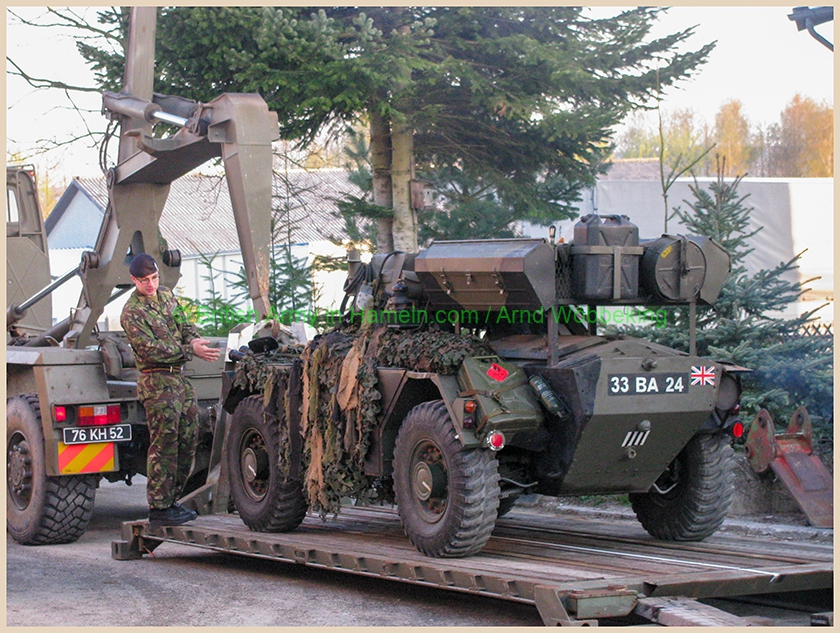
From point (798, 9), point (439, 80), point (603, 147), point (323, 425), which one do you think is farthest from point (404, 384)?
point (603, 147)

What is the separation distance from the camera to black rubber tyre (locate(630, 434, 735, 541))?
766 centimetres

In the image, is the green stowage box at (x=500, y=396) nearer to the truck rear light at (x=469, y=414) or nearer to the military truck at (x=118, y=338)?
the truck rear light at (x=469, y=414)

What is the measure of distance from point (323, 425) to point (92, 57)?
26.4 ft

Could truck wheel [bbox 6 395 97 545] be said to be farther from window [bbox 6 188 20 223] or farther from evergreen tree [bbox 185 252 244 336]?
evergreen tree [bbox 185 252 244 336]

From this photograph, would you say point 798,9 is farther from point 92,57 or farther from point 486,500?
point 92,57

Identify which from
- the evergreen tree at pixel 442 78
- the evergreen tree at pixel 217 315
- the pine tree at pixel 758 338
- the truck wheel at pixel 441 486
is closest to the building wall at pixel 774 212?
the evergreen tree at pixel 442 78

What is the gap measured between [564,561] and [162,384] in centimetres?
347

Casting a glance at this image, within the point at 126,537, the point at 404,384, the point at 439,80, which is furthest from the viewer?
the point at 439,80

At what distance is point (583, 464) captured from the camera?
7121 mm

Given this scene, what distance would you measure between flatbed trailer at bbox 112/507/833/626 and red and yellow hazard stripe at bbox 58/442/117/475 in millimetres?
1002

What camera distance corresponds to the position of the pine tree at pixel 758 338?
9922 millimetres

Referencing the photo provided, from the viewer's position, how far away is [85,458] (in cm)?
993

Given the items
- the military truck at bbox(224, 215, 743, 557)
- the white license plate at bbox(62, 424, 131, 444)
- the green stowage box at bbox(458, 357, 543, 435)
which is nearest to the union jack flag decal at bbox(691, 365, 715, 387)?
the military truck at bbox(224, 215, 743, 557)

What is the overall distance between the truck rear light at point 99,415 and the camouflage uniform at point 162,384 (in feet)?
4.32
